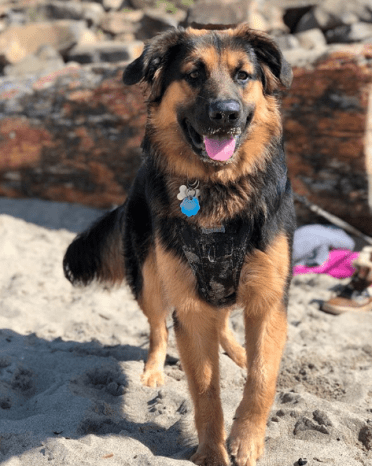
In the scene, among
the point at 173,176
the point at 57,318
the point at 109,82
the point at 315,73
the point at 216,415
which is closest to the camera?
the point at 216,415

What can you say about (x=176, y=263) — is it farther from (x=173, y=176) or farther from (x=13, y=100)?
(x=13, y=100)

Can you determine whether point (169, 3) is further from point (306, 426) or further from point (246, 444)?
point (246, 444)

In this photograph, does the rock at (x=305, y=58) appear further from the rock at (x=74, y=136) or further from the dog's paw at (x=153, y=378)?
the dog's paw at (x=153, y=378)

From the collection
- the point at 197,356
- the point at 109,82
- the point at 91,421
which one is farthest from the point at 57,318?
the point at 109,82

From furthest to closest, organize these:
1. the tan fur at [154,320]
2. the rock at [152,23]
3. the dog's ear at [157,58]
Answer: the rock at [152,23] → the tan fur at [154,320] → the dog's ear at [157,58]

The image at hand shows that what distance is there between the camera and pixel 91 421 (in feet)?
9.91

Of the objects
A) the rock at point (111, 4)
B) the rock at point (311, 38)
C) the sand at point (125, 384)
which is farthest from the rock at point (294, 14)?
the sand at point (125, 384)

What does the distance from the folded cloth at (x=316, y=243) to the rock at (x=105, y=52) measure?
3.99 m

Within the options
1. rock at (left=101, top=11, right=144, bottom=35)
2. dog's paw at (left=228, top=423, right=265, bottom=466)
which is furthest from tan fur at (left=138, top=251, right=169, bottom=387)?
rock at (left=101, top=11, right=144, bottom=35)

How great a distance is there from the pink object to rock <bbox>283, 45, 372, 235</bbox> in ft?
1.92

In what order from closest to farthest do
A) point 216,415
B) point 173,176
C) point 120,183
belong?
point 216,415
point 173,176
point 120,183

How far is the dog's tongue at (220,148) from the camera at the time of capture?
2893 millimetres

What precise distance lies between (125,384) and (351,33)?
754 cm

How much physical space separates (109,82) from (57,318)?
9.43ft
